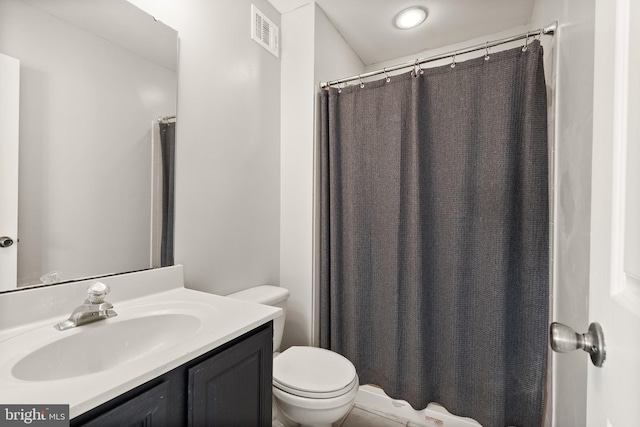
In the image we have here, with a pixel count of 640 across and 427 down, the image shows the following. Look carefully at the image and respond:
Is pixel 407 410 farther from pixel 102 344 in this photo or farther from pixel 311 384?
pixel 102 344

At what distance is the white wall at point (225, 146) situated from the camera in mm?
1239

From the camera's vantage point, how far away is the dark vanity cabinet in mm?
563

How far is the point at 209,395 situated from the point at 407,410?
129cm

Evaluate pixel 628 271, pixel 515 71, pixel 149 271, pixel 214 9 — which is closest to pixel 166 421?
pixel 149 271

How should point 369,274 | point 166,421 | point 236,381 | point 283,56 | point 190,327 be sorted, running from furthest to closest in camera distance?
point 283,56 → point 369,274 → point 190,327 → point 236,381 → point 166,421

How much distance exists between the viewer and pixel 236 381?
0.80 metres

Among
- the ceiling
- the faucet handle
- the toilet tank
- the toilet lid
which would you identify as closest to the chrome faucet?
the faucet handle

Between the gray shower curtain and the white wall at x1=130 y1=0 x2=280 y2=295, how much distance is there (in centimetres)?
36

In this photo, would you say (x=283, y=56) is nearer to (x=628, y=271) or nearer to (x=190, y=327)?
(x=190, y=327)

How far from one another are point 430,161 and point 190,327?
133 centimetres

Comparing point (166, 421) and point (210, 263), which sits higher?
point (210, 263)

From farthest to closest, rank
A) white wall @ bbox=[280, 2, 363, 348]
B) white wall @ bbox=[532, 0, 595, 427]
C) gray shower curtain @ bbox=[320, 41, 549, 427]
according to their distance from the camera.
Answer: white wall @ bbox=[280, 2, 363, 348]
gray shower curtain @ bbox=[320, 41, 549, 427]
white wall @ bbox=[532, 0, 595, 427]

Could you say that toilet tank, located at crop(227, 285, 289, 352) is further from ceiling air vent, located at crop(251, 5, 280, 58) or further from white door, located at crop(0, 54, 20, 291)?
ceiling air vent, located at crop(251, 5, 280, 58)

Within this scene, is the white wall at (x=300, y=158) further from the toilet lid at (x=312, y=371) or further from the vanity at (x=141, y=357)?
the vanity at (x=141, y=357)
